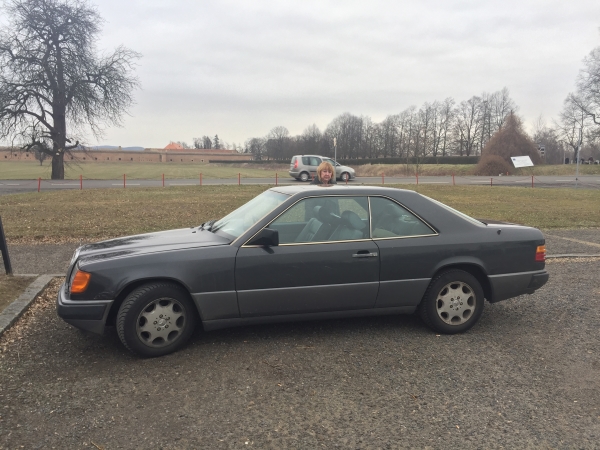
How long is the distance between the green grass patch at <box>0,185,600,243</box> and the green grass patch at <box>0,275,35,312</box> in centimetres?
335

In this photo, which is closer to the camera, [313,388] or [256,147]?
[313,388]

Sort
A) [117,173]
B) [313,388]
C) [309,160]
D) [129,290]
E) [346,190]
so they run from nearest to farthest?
[313,388] < [129,290] < [346,190] < [309,160] < [117,173]

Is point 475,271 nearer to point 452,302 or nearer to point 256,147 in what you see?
point 452,302

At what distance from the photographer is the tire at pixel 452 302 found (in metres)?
4.41

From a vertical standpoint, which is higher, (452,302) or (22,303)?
(452,302)

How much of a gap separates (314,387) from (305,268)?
102cm

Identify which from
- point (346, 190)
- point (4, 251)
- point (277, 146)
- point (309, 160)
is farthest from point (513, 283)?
point (277, 146)

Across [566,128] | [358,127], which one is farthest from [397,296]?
[358,127]

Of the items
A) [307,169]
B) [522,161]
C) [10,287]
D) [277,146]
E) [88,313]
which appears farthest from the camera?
[277,146]

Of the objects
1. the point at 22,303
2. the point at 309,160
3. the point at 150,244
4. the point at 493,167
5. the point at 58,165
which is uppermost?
the point at 493,167

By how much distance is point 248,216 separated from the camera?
4590 mm

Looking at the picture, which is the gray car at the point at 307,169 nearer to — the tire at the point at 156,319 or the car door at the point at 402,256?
the car door at the point at 402,256

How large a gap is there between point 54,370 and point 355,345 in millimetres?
2451

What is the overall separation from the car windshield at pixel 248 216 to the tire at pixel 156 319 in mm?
769
